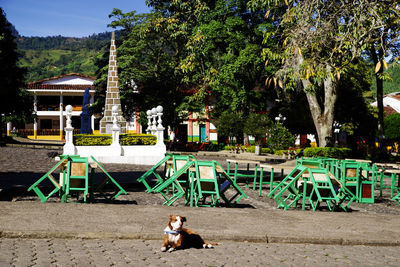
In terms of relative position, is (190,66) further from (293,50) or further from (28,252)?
(28,252)

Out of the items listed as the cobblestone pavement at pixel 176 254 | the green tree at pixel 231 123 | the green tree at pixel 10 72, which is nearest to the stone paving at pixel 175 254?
the cobblestone pavement at pixel 176 254

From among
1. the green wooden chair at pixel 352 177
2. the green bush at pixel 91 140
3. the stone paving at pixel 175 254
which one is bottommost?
the stone paving at pixel 175 254

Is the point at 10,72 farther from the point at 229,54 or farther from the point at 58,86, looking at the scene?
the point at 58,86

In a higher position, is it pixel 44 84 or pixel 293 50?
pixel 44 84

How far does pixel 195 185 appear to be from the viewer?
9.69 metres

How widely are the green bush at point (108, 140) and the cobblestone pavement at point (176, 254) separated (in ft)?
57.5

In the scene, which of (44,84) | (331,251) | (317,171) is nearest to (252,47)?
(317,171)

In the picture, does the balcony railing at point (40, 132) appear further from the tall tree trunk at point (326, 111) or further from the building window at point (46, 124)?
the tall tree trunk at point (326, 111)

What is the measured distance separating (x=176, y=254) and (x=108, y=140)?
18505 mm

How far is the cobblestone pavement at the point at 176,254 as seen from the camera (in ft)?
17.7

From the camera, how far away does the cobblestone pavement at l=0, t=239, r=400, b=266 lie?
5410 mm

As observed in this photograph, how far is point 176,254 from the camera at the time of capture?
19.1 ft

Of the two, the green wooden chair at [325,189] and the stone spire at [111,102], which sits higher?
the stone spire at [111,102]

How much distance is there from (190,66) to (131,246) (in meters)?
28.2
